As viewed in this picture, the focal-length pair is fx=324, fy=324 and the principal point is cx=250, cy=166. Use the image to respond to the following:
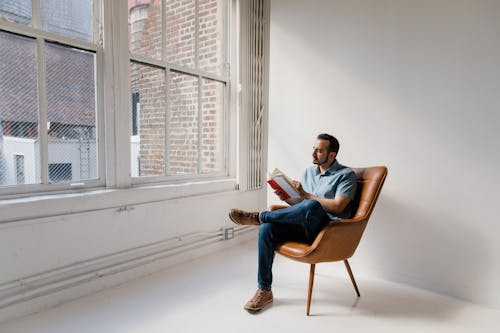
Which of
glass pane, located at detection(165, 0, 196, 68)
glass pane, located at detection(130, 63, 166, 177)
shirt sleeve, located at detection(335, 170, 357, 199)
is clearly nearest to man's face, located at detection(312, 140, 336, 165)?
shirt sleeve, located at detection(335, 170, 357, 199)

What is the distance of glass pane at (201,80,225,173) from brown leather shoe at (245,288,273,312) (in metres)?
1.53

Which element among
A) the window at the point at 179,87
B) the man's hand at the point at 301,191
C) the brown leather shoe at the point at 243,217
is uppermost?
the window at the point at 179,87

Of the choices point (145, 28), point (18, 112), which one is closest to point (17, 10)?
point (18, 112)

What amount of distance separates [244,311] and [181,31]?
2.45m

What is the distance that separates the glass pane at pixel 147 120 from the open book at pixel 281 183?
115 cm

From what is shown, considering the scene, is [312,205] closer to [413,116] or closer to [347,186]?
[347,186]

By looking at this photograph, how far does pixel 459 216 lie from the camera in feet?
7.59

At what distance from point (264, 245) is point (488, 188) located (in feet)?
5.16

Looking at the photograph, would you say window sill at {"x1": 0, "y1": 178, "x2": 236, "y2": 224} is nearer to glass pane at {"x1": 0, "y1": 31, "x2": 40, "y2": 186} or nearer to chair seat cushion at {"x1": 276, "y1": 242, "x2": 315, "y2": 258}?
glass pane at {"x1": 0, "y1": 31, "x2": 40, "y2": 186}

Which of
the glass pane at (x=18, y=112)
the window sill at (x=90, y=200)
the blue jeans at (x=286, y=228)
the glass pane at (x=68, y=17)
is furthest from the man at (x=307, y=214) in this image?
the glass pane at (x=68, y=17)

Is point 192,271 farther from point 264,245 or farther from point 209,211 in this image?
point 264,245

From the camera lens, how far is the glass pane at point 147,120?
8.89ft

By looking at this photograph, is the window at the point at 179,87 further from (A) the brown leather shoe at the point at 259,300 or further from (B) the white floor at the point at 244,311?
(A) the brown leather shoe at the point at 259,300

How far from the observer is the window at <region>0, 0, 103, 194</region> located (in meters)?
2.01
